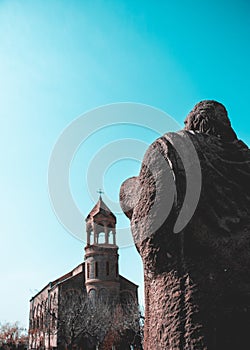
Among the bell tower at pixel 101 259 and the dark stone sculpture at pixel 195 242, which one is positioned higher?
the bell tower at pixel 101 259

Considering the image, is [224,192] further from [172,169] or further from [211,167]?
[172,169]

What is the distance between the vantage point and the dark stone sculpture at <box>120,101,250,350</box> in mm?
2262

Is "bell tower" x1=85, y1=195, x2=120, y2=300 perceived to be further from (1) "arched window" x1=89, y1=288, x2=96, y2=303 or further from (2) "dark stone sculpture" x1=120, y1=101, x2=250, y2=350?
(2) "dark stone sculpture" x1=120, y1=101, x2=250, y2=350

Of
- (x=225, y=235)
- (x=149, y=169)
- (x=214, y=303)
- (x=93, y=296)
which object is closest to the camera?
(x=214, y=303)

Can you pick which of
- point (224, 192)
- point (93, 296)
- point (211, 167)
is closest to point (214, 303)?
point (224, 192)

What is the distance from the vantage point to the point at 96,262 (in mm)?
37312

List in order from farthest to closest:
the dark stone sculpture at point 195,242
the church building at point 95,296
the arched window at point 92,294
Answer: the arched window at point 92,294 < the church building at point 95,296 < the dark stone sculpture at point 195,242

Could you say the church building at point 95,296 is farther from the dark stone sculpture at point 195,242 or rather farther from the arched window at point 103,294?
the dark stone sculpture at point 195,242

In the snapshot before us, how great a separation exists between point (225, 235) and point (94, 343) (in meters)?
33.5

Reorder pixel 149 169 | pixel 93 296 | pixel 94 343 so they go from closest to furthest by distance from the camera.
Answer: pixel 149 169, pixel 94 343, pixel 93 296

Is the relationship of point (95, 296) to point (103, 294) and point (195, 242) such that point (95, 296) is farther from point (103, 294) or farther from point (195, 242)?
point (195, 242)

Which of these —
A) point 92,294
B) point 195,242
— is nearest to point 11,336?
point 92,294

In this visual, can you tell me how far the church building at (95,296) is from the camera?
30.4 meters

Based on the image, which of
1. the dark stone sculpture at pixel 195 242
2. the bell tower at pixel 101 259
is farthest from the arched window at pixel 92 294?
the dark stone sculpture at pixel 195 242
